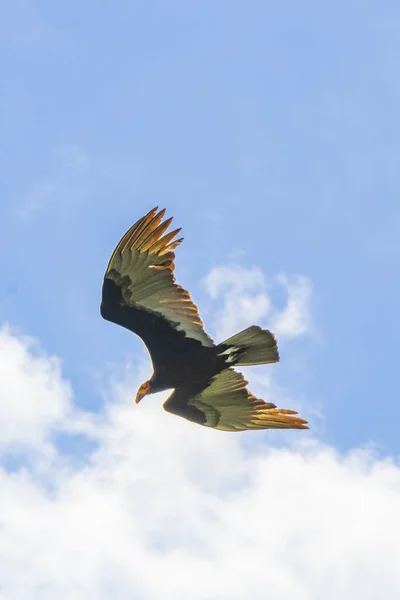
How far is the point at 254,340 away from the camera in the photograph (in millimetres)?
15344

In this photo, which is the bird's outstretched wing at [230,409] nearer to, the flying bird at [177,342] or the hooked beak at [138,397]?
the flying bird at [177,342]

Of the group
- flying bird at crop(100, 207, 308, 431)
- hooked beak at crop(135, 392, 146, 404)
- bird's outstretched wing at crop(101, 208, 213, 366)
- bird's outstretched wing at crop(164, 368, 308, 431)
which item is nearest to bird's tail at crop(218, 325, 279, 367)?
flying bird at crop(100, 207, 308, 431)

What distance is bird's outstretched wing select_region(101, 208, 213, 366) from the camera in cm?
1527

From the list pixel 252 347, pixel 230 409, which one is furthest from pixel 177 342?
pixel 230 409

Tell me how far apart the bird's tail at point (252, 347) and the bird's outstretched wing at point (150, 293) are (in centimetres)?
44

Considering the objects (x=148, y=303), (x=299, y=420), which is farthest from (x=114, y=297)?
(x=299, y=420)

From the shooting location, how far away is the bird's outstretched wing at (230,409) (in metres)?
17.0

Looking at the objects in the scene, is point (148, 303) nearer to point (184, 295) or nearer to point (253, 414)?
point (184, 295)

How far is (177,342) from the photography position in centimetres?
1602

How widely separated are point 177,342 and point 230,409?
191cm

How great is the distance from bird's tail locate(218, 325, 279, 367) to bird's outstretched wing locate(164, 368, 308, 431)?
1.23 meters

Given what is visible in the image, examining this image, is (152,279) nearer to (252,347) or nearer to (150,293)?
(150,293)

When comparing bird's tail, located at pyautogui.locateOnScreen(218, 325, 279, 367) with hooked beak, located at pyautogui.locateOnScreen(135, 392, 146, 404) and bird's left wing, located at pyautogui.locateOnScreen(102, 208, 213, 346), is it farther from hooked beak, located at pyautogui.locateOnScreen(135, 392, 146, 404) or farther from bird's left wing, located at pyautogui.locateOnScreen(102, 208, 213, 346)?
hooked beak, located at pyautogui.locateOnScreen(135, 392, 146, 404)

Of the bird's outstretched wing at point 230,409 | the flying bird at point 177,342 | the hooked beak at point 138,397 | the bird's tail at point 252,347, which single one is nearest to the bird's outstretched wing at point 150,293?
the flying bird at point 177,342
